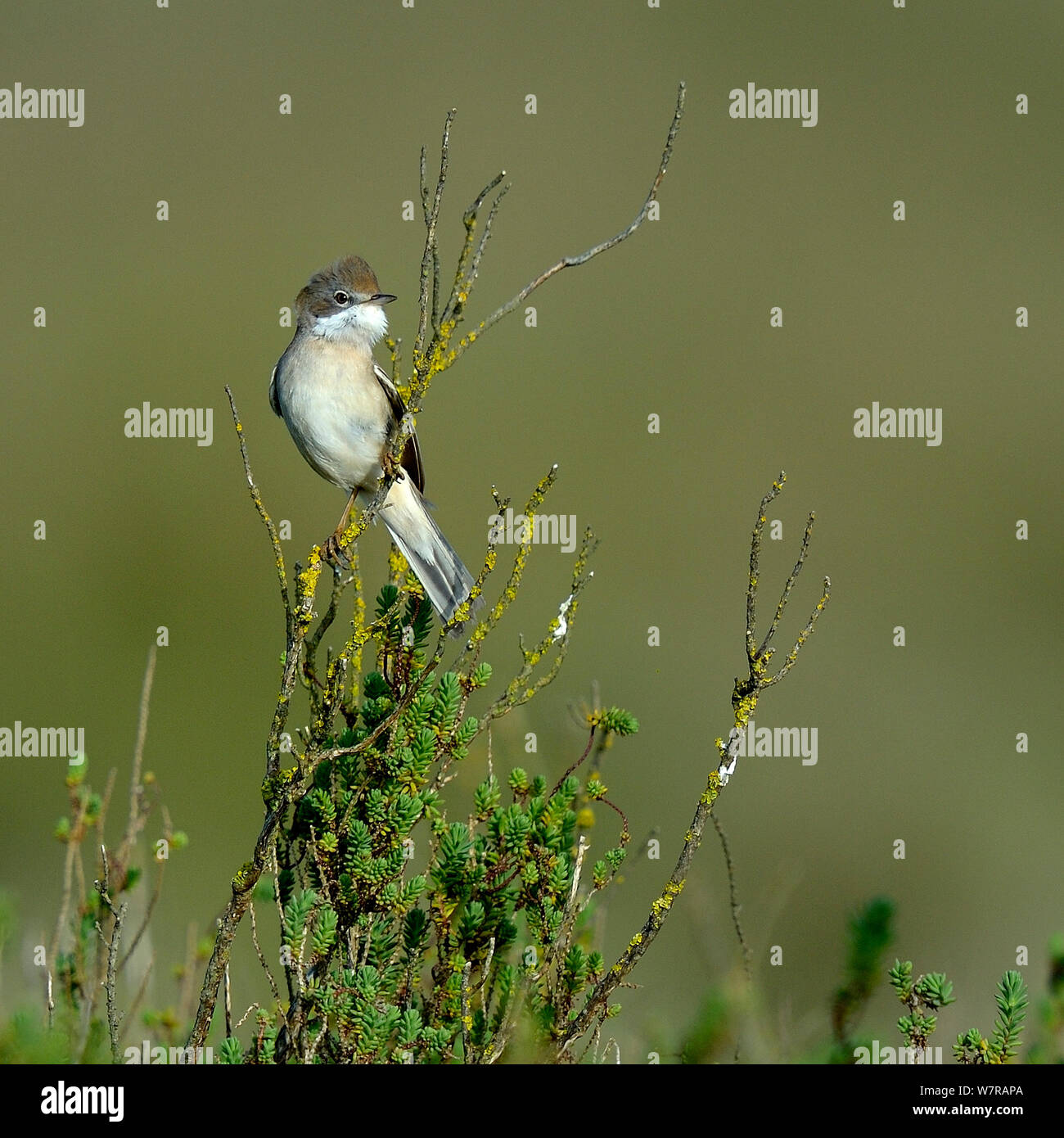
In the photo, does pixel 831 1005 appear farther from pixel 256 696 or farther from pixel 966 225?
pixel 966 225

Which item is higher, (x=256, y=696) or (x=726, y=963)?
(x=256, y=696)

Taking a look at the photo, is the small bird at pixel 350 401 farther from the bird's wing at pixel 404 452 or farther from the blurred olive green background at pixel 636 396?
the blurred olive green background at pixel 636 396

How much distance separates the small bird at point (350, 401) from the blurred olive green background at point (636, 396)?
238cm

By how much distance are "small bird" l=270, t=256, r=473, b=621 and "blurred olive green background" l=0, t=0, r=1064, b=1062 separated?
238cm

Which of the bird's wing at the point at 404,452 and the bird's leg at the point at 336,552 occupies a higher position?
the bird's wing at the point at 404,452

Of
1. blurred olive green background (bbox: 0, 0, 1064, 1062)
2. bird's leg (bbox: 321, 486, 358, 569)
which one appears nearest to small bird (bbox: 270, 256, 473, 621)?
bird's leg (bbox: 321, 486, 358, 569)

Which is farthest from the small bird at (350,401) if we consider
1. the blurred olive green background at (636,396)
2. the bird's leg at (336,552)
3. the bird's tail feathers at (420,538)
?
the blurred olive green background at (636,396)

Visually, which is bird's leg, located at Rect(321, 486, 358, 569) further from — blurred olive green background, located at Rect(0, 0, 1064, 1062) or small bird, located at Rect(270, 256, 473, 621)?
blurred olive green background, located at Rect(0, 0, 1064, 1062)

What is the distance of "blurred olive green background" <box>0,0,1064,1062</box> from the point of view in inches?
431

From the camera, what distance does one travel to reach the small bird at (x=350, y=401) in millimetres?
5008

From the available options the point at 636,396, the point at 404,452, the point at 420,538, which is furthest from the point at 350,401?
the point at 636,396

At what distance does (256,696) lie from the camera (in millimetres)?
11672

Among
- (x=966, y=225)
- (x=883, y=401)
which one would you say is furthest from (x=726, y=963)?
(x=966, y=225)

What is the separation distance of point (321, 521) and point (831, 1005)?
898 centimetres
